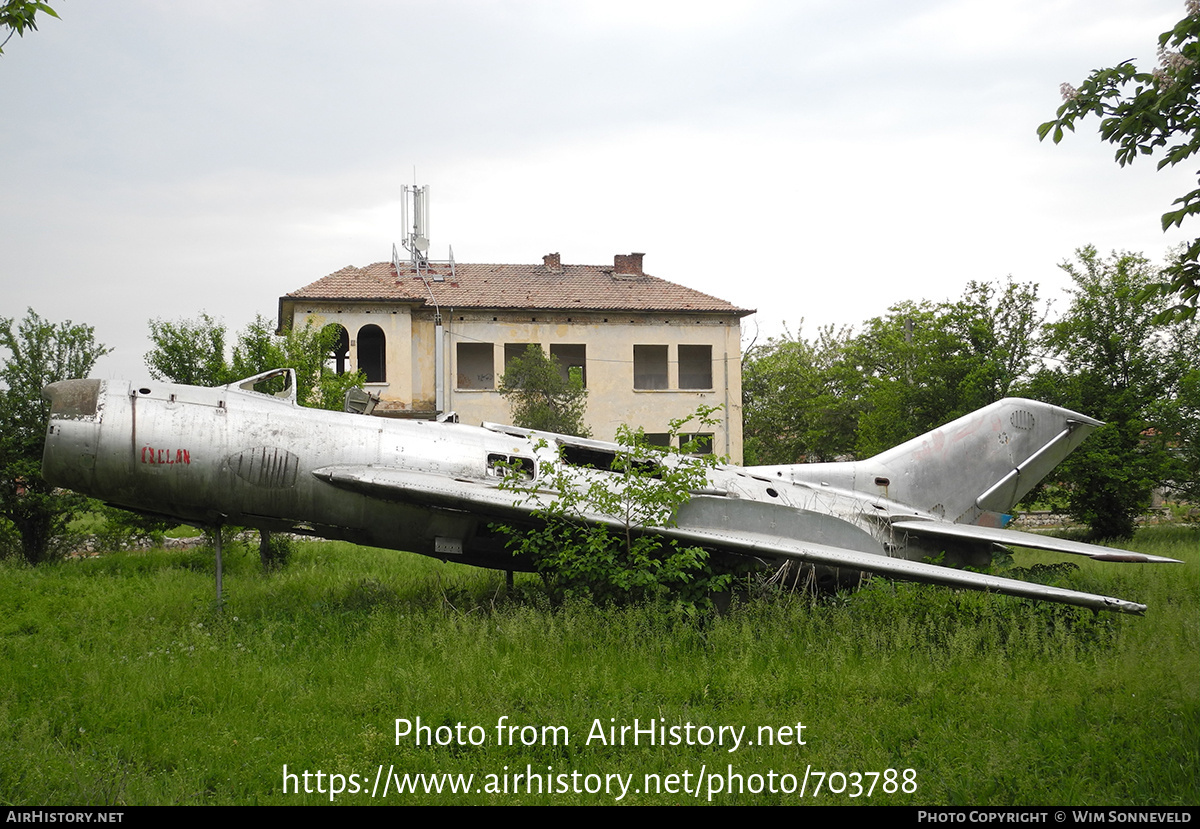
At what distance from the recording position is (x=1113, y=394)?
844 inches

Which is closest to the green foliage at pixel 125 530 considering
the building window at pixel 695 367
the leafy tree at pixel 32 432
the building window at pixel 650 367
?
the leafy tree at pixel 32 432

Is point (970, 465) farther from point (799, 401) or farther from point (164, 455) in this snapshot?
point (799, 401)

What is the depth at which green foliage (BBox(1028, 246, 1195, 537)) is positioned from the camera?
68.1ft

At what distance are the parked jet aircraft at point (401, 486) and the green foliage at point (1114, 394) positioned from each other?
12585 mm

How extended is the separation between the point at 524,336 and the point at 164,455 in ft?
67.1

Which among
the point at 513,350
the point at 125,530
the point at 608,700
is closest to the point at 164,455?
the point at 608,700

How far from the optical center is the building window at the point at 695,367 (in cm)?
3095

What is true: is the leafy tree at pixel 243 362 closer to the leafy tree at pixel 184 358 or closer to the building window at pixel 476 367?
the leafy tree at pixel 184 358

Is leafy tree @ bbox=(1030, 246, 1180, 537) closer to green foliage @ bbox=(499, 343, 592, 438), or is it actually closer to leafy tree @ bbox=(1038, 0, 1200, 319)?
green foliage @ bbox=(499, 343, 592, 438)

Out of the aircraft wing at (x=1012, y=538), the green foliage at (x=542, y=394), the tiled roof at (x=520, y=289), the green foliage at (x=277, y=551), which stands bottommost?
the green foliage at (x=277, y=551)

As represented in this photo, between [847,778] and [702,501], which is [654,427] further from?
[847,778]

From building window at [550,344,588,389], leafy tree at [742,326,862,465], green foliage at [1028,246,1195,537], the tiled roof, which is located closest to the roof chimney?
the tiled roof

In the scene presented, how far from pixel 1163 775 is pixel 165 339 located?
14997 millimetres

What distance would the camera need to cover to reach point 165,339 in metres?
14.2
